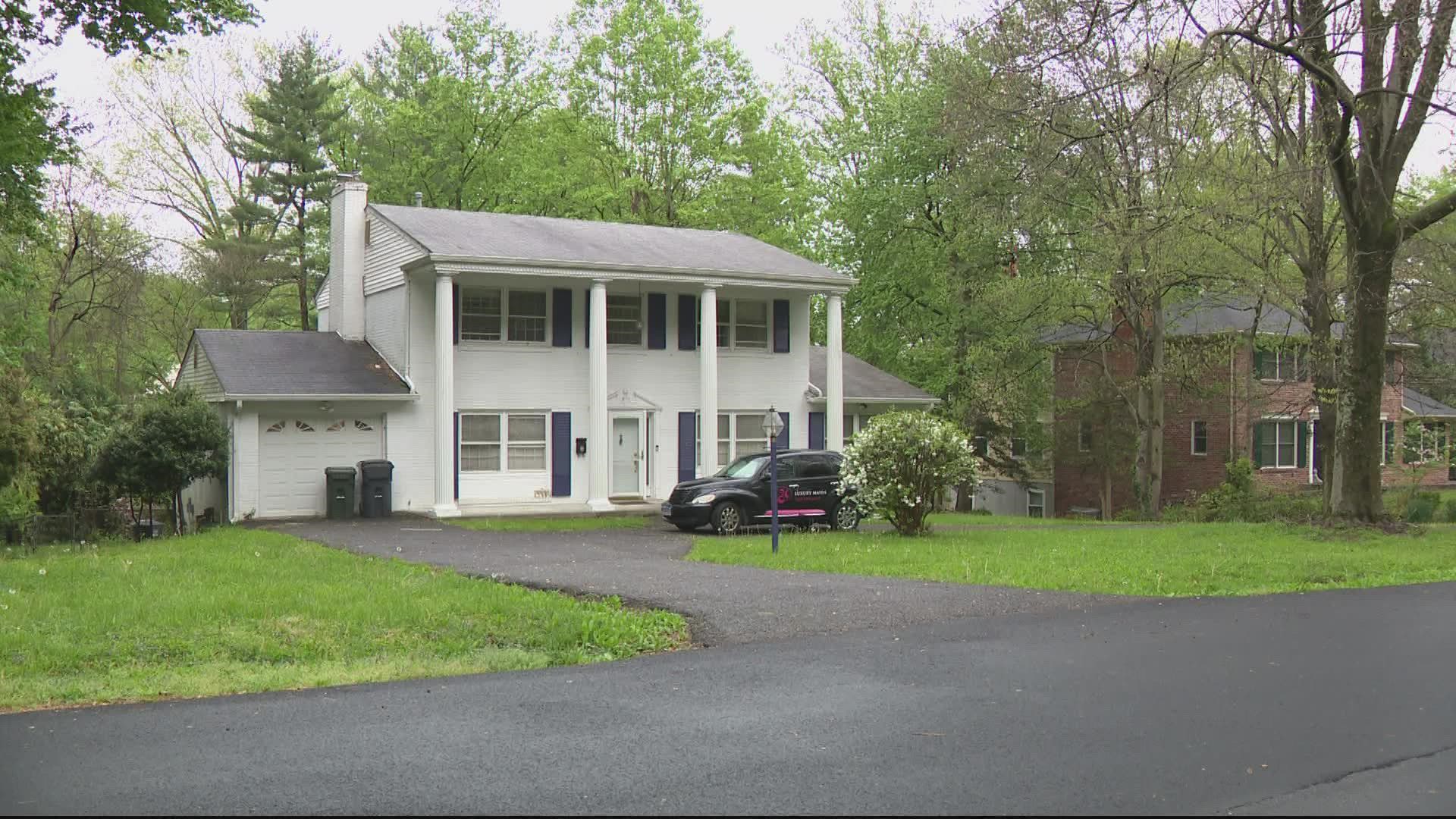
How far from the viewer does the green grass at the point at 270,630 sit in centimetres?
815

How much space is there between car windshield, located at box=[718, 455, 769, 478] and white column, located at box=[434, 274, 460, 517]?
584cm

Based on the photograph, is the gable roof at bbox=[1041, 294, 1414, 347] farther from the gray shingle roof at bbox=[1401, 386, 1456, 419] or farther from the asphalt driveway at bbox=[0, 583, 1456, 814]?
the asphalt driveway at bbox=[0, 583, 1456, 814]

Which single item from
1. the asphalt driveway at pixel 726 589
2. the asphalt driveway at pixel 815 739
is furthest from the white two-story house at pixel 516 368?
the asphalt driveway at pixel 815 739

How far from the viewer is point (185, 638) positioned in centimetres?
920

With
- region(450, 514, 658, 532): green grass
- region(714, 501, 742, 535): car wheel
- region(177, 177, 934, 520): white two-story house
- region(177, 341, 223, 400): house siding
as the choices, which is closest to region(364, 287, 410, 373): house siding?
region(177, 177, 934, 520): white two-story house

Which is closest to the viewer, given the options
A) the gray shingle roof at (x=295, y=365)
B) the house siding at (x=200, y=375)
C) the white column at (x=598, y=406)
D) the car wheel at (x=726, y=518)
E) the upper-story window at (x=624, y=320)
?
the car wheel at (x=726, y=518)

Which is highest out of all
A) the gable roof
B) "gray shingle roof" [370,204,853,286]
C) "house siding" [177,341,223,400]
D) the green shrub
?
"gray shingle roof" [370,204,853,286]

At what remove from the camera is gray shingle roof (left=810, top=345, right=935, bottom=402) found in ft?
98.1

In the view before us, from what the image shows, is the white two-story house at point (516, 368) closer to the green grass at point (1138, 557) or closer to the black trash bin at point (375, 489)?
the black trash bin at point (375, 489)

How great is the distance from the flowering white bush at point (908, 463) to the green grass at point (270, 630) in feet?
28.3

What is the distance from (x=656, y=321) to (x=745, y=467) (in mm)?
6304

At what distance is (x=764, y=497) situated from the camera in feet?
70.5

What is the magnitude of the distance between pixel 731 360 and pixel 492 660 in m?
19.7

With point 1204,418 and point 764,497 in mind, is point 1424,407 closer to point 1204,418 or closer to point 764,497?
point 1204,418
